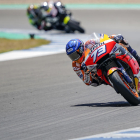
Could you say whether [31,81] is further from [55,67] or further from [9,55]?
[9,55]

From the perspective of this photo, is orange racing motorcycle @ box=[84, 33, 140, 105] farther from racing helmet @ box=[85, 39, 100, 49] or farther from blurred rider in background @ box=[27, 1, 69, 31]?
blurred rider in background @ box=[27, 1, 69, 31]

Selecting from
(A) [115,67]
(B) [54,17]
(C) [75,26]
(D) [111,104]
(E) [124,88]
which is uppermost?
(A) [115,67]

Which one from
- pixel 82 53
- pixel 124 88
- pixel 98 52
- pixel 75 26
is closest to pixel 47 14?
pixel 75 26

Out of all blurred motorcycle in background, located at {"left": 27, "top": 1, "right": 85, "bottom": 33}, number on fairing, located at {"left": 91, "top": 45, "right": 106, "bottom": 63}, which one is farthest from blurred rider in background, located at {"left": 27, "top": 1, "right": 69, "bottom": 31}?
number on fairing, located at {"left": 91, "top": 45, "right": 106, "bottom": 63}

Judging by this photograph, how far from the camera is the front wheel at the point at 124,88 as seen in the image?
497 centimetres

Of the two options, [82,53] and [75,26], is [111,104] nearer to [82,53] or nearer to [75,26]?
[82,53]

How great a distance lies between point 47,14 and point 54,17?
0.41 metres

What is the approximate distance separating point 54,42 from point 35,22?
11.4ft

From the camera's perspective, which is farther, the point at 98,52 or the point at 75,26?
the point at 75,26

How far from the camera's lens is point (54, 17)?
17422mm

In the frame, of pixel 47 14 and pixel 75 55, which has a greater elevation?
pixel 75 55

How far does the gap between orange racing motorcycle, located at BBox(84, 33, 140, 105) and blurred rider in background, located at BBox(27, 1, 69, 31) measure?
471 inches

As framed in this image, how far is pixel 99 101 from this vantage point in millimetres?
5934

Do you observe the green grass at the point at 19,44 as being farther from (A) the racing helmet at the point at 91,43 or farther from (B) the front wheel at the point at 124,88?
(B) the front wheel at the point at 124,88
